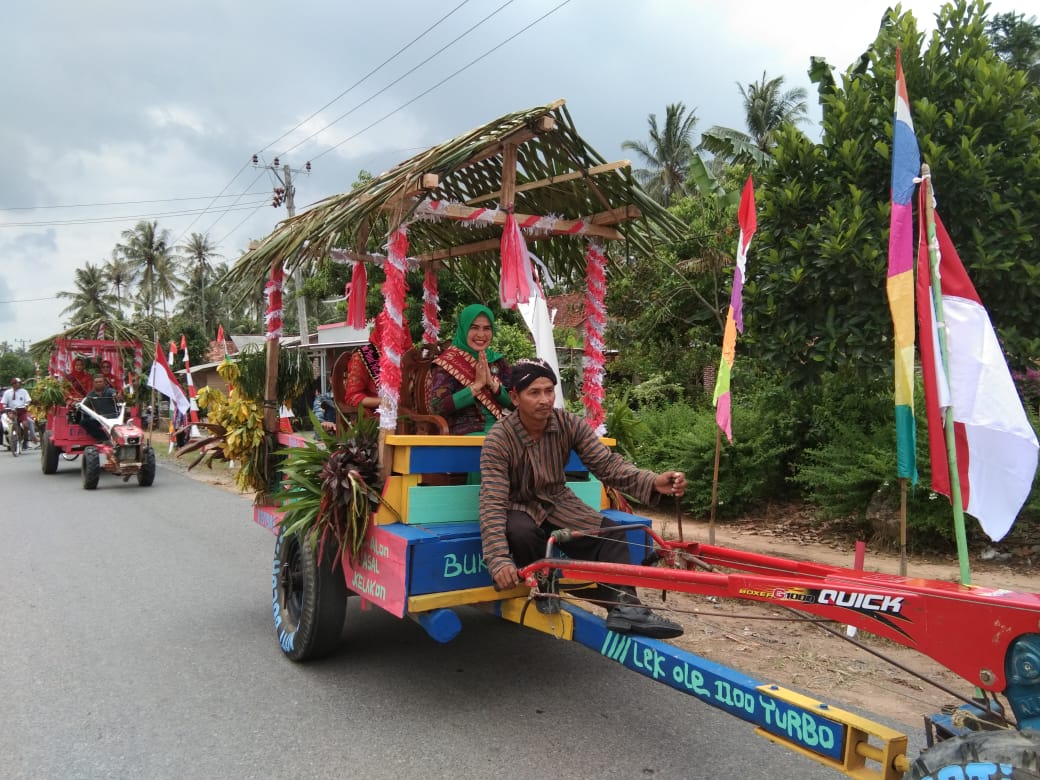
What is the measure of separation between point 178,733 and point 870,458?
5454mm

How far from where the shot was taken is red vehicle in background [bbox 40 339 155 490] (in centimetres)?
1142

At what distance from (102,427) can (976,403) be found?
42.9ft

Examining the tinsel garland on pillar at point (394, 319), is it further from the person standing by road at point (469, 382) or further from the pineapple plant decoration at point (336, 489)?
the person standing by road at point (469, 382)

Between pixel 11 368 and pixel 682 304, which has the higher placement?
pixel 682 304

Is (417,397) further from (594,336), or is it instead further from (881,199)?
(881,199)

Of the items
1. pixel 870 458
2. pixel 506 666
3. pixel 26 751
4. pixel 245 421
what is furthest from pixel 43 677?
pixel 870 458

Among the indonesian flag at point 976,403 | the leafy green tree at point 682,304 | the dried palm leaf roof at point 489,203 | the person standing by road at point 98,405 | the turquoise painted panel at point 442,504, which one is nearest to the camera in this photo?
the indonesian flag at point 976,403

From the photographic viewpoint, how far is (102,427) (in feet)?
40.8

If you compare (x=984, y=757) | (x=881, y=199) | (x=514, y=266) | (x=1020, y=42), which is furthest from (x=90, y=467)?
(x=1020, y=42)

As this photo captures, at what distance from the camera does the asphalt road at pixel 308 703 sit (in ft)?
9.81

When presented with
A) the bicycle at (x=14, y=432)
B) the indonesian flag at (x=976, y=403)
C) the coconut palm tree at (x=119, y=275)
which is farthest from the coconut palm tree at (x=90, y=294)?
the indonesian flag at (x=976, y=403)

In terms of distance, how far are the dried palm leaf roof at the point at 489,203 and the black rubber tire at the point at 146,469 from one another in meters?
7.95

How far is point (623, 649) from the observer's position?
2.71 metres

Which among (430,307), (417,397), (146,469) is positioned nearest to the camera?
(417,397)
